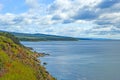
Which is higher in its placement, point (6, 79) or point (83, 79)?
point (6, 79)

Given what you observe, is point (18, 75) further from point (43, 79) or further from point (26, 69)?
point (43, 79)

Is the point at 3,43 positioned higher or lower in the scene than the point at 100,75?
higher

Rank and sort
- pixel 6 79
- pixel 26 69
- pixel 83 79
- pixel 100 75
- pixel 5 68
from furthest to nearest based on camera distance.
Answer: pixel 100 75 → pixel 83 79 → pixel 26 69 → pixel 5 68 → pixel 6 79

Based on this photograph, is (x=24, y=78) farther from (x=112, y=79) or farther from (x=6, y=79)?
(x=112, y=79)

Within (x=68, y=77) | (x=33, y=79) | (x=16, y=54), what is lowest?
(x=68, y=77)

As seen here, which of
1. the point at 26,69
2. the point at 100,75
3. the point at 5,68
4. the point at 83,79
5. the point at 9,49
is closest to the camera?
the point at 5,68

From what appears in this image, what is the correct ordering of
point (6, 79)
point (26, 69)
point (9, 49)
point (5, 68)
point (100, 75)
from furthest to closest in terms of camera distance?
point (100, 75) → point (9, 49) → point (26, 69) → point (5, 68) → point (6, 79)

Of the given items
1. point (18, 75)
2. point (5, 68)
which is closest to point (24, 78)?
point (18, 75)

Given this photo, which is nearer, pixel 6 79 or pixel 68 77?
pixel 6 79

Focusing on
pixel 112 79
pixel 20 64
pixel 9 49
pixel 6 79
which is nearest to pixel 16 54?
pixel 9 49
